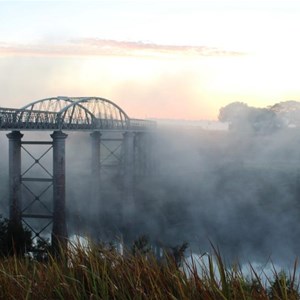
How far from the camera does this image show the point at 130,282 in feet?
26.2

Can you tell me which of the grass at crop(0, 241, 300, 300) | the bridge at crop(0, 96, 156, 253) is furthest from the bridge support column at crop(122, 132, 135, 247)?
the grass at crop(0, 241, 300, 300)

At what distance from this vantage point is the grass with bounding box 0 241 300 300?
7.41m

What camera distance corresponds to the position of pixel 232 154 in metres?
105

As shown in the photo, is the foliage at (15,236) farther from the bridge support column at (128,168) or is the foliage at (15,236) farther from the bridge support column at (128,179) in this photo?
the bridge support column at (128,168)

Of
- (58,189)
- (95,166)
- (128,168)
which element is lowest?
(58,189)

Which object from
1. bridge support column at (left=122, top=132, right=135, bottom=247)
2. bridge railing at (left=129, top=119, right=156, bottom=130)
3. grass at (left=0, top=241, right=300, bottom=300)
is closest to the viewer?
grass at (left=0, top=241, right=300, bottom=300)

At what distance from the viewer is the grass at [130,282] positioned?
24.3 ft

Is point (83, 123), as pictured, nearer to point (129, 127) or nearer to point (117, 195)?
point (129, 127)

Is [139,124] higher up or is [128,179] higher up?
[139,124]

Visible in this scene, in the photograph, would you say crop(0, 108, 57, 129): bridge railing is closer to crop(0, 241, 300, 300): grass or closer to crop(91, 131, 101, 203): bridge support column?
crop(91, 131, 101, 203): bridge support column

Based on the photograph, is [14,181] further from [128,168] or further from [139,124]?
[139,124]

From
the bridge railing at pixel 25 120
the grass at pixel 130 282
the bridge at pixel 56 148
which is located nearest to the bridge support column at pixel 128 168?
the bridge at pixel 56 148

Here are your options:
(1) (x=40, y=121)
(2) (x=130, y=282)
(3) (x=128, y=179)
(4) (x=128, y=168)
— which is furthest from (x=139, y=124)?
(2) (x=130, y=282)

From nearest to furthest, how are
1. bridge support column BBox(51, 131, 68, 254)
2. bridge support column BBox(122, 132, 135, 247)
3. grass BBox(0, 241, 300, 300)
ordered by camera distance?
grass BBox(0, 241, 300, 300), bridge support column BBox(51, 131, 68, 254), bridge support column BBox(122, 132, 135, 247)
